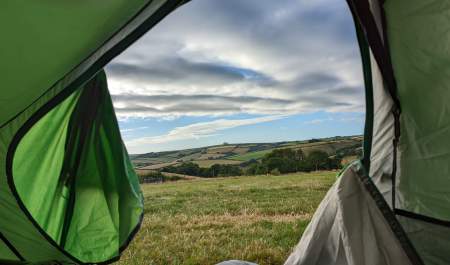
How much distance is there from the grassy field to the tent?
3.71 feet

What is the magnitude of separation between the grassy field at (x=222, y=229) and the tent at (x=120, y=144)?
113 centimetres

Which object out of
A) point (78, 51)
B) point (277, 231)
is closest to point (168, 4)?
point (78, 51)

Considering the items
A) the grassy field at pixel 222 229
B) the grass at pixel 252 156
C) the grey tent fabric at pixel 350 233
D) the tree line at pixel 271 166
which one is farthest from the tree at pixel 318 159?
the grey tent fabric at pixel 350 233

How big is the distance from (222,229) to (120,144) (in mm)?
2067

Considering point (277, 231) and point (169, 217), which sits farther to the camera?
point (169, 217)

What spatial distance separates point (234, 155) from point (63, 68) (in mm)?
12848

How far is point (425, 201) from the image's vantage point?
1.57 meters

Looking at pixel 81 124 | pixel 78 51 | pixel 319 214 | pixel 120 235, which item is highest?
pixel 78 51

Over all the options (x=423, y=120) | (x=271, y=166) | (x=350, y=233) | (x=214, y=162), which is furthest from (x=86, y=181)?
(x=214, y=162)

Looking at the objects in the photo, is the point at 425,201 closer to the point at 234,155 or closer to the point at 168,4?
the point at 168,4

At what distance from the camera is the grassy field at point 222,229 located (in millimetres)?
2822

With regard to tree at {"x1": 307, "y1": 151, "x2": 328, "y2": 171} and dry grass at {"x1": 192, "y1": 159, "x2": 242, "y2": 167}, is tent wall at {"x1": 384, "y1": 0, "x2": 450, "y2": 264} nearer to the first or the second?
tree at {"x1": 307, "y1": 151, "x2": 328, "y2": 171}

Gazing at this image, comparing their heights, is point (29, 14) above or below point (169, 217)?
above

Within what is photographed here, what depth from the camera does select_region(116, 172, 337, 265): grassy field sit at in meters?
2.82
